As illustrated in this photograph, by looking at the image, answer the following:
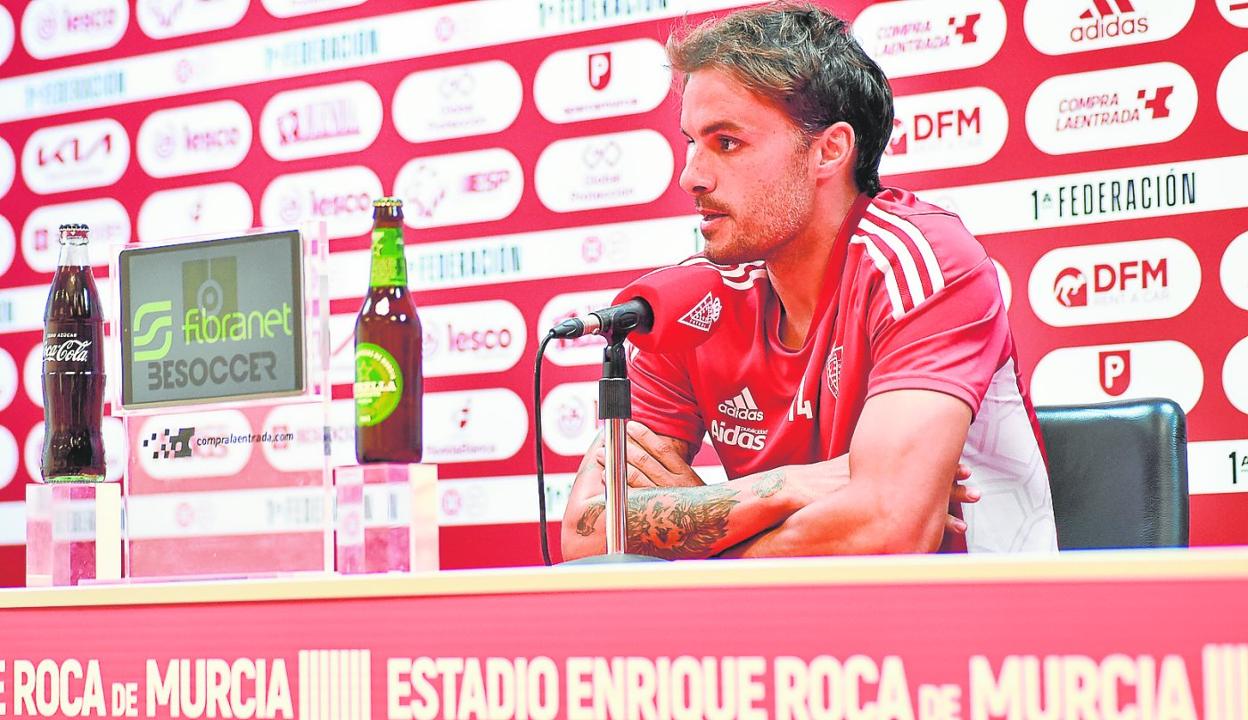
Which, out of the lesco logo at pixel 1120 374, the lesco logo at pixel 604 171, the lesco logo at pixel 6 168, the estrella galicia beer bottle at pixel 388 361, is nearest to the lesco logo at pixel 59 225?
the lesco logo at pixel 6 168

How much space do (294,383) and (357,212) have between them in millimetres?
1934

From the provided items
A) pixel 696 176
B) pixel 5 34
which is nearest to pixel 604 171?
→ pixel 696 176

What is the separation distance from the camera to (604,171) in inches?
112

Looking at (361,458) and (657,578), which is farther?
(361,458)

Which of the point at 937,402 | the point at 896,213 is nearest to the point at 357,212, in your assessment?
the point at 896,213

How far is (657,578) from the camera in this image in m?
0.85

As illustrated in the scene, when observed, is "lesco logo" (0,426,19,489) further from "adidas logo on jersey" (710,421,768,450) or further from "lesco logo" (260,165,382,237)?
"adidas logo on jersey" (710,421,768,450)

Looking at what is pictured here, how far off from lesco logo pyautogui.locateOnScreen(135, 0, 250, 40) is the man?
1.62m

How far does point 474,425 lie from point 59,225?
1.33 metres

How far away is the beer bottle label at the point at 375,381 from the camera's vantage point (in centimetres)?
114

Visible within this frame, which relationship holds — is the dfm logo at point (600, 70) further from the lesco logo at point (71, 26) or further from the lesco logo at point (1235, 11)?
the lesco logo at point (71, 26)

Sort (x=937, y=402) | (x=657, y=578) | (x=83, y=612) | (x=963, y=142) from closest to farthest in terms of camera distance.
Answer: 1. (x=657, y=578)
2. (x=83, y=612)
3. (x=937, y=402)
4. (x=963, y=142)

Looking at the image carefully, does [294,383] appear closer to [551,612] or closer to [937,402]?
[551,612]

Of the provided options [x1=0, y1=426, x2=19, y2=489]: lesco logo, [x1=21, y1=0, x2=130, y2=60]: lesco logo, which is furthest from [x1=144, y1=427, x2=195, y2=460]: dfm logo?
[x1=21, y1=0, x2=130, y2=60]: lesco logo
